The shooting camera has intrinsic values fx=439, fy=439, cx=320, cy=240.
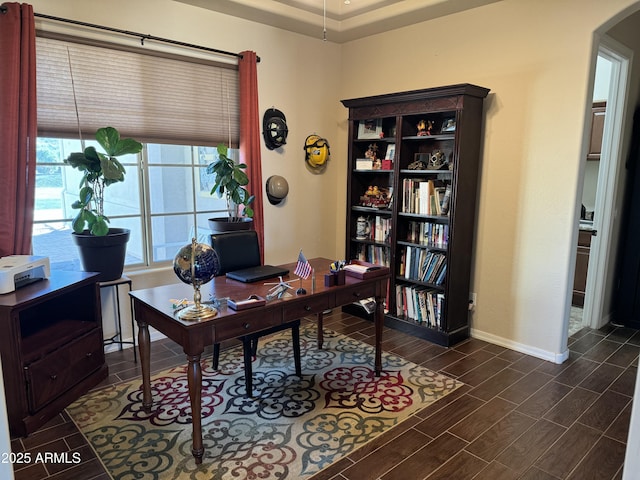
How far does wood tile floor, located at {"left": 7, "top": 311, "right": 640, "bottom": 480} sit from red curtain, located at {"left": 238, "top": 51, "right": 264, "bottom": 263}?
4.89 ft

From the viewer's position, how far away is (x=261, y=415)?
2.60 m

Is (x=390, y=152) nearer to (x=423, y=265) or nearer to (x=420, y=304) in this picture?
(x=423, y=265)

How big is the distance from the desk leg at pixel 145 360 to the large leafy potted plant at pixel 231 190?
1.32 metres

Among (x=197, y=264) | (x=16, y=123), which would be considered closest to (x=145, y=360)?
(x=197, y=264)

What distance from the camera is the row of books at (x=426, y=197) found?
3672mm

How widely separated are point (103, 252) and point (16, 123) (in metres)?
0.95

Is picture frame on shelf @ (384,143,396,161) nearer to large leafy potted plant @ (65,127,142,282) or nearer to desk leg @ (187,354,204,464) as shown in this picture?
large leafy potted plant @ (65,127,142,282)

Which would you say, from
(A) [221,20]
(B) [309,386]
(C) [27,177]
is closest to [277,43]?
(A) [221,20]

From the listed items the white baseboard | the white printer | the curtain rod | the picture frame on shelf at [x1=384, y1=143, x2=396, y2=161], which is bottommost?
the white baseboard

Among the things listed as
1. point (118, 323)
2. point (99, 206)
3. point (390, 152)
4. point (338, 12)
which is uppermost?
point (338, 12)

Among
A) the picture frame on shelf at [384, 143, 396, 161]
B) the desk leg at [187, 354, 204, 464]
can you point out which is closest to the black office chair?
the desk leg at [187, 354, 204, 464]

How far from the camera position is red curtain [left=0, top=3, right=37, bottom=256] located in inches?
106

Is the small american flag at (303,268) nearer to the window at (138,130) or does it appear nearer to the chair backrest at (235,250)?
the chair backrest at (235,250)

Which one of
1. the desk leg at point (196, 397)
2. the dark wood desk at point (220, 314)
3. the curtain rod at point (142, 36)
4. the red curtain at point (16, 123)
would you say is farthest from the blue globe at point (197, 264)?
the curtain rod at point (142, 36)
